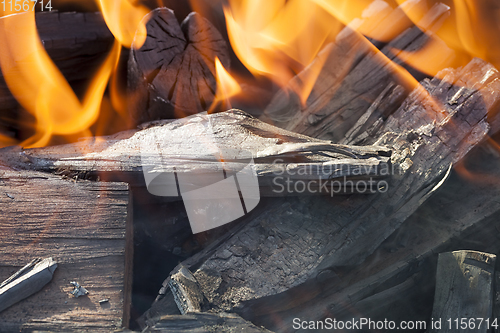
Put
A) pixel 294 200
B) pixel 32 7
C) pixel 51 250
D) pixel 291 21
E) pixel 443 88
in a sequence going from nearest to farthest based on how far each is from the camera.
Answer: pixel 51 250, pixel 294 200, pixel 443 88, pixel 32 7, pixel 291 21

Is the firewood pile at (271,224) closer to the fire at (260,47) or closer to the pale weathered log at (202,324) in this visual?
the pale weathered log at (202,324)

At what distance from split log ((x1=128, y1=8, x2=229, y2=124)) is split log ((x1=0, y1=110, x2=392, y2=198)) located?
19.0 inches

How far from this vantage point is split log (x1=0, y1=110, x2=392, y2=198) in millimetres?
1951

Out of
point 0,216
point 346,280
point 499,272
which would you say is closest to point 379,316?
point 346,280

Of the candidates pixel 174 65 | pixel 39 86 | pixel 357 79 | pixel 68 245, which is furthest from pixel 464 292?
pixel 39 86

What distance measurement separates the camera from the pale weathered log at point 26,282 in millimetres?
1607

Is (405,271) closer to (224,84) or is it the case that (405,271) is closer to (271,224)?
(271,224)

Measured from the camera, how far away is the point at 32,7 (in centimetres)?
283

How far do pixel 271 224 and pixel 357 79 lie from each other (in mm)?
1442

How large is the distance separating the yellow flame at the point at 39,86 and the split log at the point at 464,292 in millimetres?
2763

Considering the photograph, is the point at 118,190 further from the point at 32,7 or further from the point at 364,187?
the point at 32,7

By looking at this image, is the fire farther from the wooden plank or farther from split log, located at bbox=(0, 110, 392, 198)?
the wooden plank

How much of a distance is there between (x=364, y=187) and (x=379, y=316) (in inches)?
30.5

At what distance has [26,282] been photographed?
1635mm
